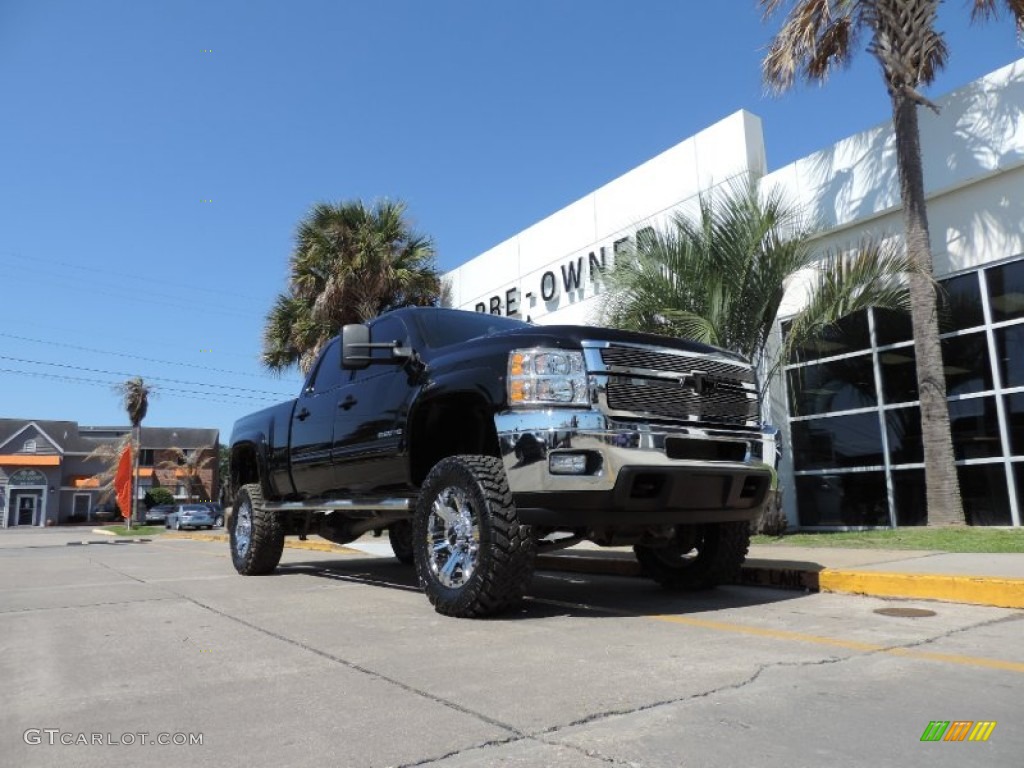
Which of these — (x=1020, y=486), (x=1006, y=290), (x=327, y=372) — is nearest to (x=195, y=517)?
(x=327, y=372)

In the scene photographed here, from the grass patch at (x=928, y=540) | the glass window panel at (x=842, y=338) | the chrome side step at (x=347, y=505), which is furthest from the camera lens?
the glass window panel at (x=842, y=338)

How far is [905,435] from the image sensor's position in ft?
Answer: 40.3

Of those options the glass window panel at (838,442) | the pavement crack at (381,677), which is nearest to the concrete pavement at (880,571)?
the pavement crack at (381,677)

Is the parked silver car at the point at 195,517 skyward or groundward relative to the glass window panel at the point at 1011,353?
groundward

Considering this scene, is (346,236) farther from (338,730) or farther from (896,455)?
(338,730)

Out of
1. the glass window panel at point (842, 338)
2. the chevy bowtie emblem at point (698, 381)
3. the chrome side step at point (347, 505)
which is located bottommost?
the chrome side step at point (347, 505)

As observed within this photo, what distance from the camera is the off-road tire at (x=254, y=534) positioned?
8.44m

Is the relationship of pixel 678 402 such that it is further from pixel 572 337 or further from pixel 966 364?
pixel 966 364

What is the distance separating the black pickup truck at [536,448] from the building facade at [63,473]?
6006 centimetres

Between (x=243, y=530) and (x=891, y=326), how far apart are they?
10.3 metres

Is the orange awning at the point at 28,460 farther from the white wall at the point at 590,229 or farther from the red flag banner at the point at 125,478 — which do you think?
the white wall at the point at 590,229

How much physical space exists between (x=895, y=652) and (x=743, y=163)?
471 inches

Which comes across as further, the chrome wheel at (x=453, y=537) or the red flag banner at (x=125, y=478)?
the red flag banner at (x=125, y=478)

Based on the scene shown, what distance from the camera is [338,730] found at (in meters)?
2.88
